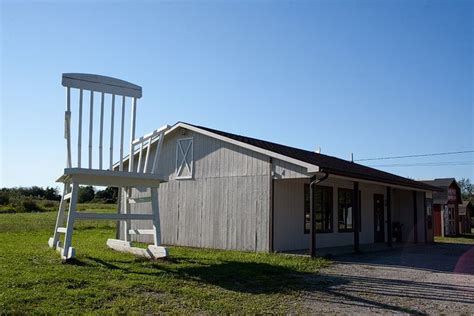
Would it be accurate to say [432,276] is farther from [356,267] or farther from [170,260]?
[170,260]

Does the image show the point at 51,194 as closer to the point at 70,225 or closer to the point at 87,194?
the point at 87,194

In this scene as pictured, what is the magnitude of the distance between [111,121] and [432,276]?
6506mm

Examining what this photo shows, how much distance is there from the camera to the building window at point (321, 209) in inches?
524

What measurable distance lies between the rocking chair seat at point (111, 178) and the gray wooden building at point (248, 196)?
355cm

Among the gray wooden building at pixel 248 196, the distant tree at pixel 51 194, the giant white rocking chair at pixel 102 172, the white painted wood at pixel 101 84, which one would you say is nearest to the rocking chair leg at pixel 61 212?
the giant white rocking chair at pixel 102 172

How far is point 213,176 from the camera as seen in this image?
13.0m

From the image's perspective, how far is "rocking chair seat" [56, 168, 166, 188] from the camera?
7.85 m

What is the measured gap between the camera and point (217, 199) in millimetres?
12922

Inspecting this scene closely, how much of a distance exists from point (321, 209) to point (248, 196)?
2.77 m

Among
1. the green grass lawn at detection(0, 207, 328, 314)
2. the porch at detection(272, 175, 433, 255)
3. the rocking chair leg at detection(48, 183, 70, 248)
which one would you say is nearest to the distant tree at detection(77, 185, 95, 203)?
the porch at detection(272, 175, 433, 255)

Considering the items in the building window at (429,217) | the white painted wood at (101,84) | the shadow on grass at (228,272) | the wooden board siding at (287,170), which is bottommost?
the shadow on grass at (228,272)

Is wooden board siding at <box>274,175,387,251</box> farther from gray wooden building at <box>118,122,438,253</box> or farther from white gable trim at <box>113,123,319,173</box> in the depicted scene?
white gable trim at <box>113,123,319,173</box>

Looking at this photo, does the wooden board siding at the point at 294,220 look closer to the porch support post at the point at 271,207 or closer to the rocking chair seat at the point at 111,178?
the porch support post at the point at 271,207

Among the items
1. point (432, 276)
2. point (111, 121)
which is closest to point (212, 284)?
point (111, 121)
